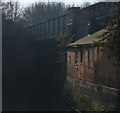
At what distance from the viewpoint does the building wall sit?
705 inches

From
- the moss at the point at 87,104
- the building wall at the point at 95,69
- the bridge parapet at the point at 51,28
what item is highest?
the bridge parapet at the point at 51,28

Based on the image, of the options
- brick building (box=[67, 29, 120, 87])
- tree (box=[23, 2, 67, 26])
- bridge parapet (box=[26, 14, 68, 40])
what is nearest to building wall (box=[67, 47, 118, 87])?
brick building (box=[67, 29, 120, 87])

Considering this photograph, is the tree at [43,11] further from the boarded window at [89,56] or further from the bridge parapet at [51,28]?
the boarded window at [89,56]

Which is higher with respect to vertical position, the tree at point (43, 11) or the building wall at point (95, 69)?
the tree at point (43, 11)

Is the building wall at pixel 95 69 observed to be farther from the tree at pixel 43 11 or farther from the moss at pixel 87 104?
the tree at pixel 43 11

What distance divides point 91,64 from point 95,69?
1006 millimetres

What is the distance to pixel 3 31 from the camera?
36.3m

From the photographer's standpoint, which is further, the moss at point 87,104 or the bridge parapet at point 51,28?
the bridge parapet at point 51,28

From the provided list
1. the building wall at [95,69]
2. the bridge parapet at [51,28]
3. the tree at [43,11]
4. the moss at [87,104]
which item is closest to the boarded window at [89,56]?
the building wall at [95,69]

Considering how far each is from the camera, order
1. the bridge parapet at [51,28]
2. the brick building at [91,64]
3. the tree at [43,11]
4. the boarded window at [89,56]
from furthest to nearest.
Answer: the tree at [43,11] → the bridge parapet at [51,28] → the boarded window at [89,56] → the brick building at [91,64]

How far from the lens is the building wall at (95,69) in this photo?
17902 mm

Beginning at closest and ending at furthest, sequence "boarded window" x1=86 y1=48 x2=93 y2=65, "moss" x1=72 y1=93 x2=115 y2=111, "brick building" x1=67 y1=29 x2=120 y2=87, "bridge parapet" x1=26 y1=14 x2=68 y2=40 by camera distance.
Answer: "moss" x1=72 y1=93 x2=115 y2=111 → "brick building" x1=67 y1=29 x2=120 y2=87 → "boarded window" x1=86 y1=48 x2=93 y2=65 → "bridge parapet" x1=26 y1=14 x2=68 y2=40

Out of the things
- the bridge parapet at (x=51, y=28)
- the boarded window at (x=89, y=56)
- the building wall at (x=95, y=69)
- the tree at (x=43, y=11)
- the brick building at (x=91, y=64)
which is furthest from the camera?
the tree at (x=43, y=11)

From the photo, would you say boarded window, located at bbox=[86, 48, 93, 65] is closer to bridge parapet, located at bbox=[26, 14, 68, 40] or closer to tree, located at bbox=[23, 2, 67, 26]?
bridge parapet, located at bbox=[26, 14, 68, 40]
